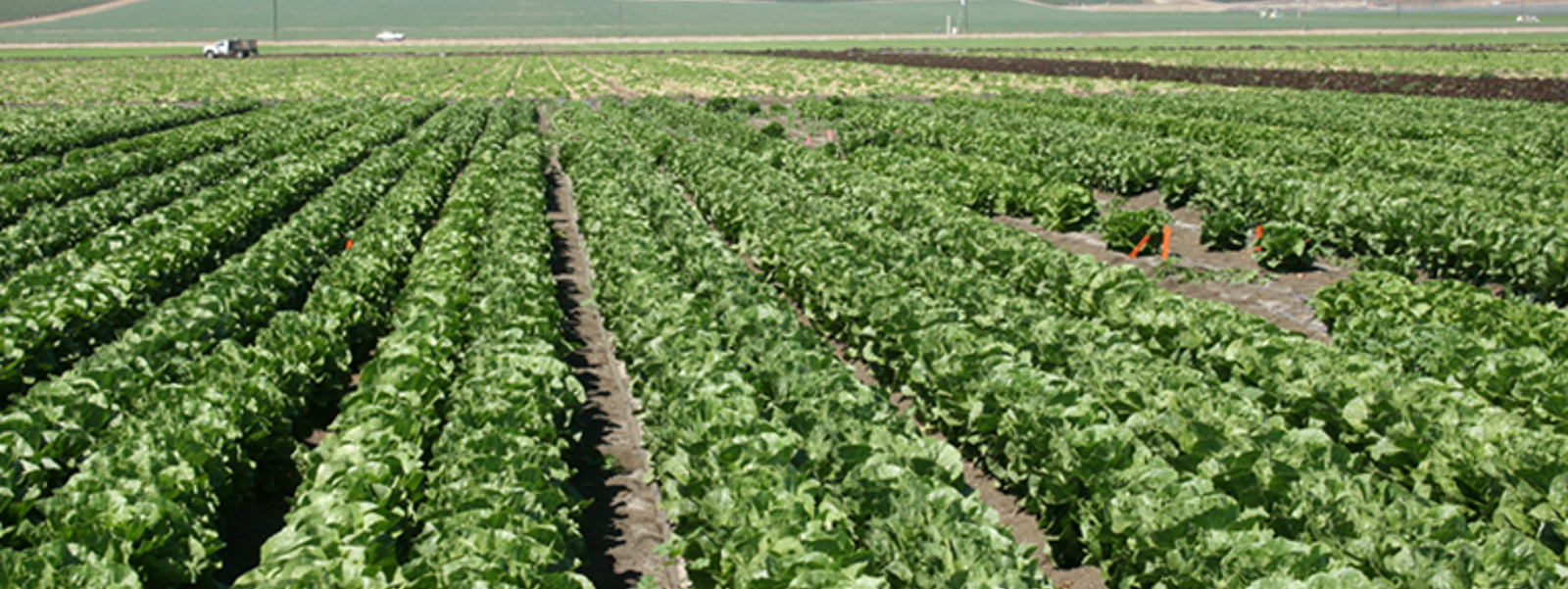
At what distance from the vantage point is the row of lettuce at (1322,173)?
12.1 meters

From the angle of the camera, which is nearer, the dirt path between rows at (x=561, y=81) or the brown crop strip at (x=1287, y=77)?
the brown crop strip at (x=1287, y=77)

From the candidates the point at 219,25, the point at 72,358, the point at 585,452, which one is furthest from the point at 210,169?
the point at 219,25

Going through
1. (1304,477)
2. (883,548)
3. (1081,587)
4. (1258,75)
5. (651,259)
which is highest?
(1258,75)

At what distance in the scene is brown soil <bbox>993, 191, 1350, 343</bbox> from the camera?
37.3 ft

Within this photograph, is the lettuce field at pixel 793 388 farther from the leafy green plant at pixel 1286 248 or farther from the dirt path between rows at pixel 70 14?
the dirt path between rows at pixel 70 14

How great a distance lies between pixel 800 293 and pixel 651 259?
1.90 metres

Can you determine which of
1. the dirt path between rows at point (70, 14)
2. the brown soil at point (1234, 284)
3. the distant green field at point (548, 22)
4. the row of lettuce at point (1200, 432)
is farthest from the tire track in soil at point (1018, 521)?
the dirt path between rows at point (70, 14)

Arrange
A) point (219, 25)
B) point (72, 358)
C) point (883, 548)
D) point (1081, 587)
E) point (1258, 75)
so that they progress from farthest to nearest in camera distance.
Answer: point (219, 25) < point (1258, 75) < point (72, 358) < point (1081, 587) < point (883, 548)

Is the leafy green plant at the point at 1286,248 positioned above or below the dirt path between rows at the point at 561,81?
below

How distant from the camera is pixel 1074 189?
15992 mm

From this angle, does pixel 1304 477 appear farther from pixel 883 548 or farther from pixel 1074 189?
pixel 1074 189

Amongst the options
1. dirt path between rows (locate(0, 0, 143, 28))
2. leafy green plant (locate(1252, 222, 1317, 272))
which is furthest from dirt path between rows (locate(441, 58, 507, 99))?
dirt path between rows (locate(0, 0, 143, 28))

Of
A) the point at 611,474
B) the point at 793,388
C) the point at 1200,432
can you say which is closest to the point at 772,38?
the point at 611,474

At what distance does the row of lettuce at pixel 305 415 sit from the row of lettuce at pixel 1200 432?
3050 mm
